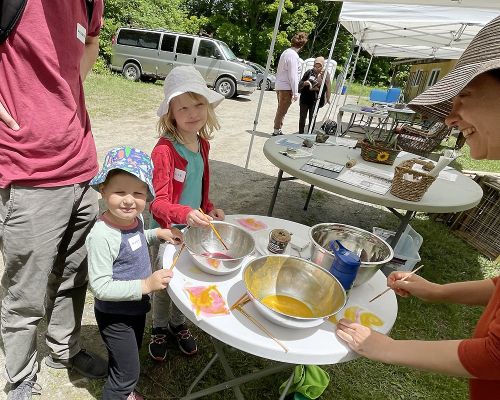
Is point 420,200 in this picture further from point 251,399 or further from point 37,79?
point 37,79

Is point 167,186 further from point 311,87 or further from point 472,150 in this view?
point 311,87

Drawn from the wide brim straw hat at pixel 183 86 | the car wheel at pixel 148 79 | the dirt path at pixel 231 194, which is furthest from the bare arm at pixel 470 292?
the car wheel at pixel 148 79

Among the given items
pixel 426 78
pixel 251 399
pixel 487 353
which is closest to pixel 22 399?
pixel 251 399

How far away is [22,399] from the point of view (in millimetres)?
1628

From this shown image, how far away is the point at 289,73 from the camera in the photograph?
23.6 ft

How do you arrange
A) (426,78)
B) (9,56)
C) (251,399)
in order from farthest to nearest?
(426,78), (251,399), (9,56)

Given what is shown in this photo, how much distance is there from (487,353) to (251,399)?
57.9 inches

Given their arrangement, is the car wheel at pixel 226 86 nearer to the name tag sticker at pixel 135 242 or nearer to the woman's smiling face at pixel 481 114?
the name tag sticker at pixel 135 242

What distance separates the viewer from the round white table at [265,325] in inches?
42.5

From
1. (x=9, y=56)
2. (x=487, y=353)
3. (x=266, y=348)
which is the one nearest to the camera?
(x=487, y=353)

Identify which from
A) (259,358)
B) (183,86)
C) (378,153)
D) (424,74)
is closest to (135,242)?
(183,86)

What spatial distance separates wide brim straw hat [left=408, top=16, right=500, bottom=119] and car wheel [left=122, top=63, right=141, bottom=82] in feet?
42.5

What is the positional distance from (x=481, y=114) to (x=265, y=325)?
36.8 inches

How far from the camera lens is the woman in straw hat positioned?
0.85 m
